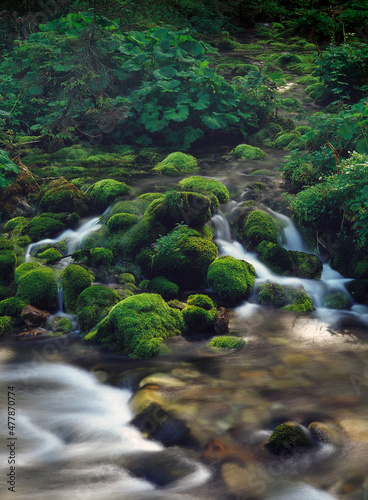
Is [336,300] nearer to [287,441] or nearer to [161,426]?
[287,441]

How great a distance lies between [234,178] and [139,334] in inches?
224

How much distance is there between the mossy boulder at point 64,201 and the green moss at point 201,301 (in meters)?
3.42

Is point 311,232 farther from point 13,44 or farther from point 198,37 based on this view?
point 198,37

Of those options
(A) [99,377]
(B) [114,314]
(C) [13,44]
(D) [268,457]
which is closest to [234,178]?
(B) [114,314]

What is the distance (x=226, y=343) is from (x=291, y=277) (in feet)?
7.08

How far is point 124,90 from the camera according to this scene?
46.7 feet

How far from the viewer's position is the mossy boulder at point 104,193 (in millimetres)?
9609

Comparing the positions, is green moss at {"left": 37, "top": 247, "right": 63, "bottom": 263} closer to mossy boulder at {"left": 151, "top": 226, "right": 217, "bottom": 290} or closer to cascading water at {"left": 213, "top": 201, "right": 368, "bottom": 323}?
mossy boulder at {"left": 151, "top": 226, "right": 217, "bottom": 290}

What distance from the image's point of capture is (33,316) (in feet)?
22.7

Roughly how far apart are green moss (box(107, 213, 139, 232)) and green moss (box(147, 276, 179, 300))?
1455mm

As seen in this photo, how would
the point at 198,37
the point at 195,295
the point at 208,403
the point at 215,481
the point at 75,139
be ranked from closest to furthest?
1. the point at 215,481
2. the point at 208,403
3. the point at 195,295
4. the point at 75,139
5. the point at 198,37

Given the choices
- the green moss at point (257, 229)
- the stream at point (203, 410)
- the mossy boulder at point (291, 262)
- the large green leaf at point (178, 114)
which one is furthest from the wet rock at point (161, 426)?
the large green leaf at point (178, 114)

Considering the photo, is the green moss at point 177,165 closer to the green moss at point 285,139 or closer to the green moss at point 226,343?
the green moss at point 285,139

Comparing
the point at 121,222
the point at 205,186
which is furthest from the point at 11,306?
the point at 205,186
